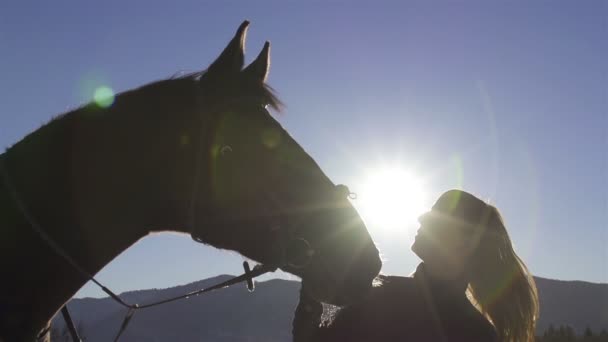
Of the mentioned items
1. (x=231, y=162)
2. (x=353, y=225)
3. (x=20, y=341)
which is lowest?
(x=20, y=341)

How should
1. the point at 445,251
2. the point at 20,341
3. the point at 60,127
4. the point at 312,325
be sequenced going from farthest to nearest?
the point at 445,251 < the point at 312,325 < the point at 60,127 < the point at 20,341

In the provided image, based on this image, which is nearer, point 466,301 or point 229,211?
point 229,211

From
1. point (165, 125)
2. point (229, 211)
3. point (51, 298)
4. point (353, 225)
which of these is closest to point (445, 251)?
point (353, 225)

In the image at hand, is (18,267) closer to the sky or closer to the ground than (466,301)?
closer to the ground

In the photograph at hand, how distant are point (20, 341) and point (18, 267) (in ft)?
1.19

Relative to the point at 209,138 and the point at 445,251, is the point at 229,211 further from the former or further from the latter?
the point at 445,251

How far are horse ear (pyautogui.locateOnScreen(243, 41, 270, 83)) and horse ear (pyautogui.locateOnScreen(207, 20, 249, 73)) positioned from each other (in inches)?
3.0

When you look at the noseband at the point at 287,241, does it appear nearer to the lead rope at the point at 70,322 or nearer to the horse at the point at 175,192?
the horse at the point at 175,192

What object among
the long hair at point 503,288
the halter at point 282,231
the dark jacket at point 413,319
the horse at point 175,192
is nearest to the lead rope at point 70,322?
the horse at point 175,192

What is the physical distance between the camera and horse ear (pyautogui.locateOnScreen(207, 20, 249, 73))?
2.87 m

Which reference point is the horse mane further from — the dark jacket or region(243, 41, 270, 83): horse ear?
the dark jacket

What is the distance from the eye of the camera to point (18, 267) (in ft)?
8.09

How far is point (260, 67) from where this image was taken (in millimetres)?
3143

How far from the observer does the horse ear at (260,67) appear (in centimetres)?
310
